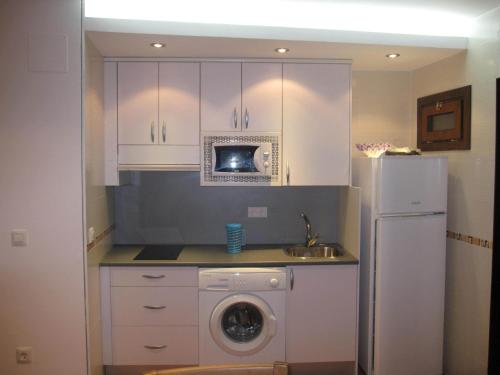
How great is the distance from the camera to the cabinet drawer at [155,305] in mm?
2789

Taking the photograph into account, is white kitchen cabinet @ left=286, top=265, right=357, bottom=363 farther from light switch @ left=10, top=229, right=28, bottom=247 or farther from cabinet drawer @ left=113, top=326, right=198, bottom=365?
light switch @ left=10, top=229, right=28, bottom=247

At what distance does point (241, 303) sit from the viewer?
112 inches

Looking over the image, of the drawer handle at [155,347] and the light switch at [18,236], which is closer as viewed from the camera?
the light switch at [18,236]

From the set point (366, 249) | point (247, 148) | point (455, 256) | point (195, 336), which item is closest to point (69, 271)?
point (195, 336)

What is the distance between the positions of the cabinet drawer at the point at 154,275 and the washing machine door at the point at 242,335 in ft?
0.89

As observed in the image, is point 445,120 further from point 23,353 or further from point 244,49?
point 23,353

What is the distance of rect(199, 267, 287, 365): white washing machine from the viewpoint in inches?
109

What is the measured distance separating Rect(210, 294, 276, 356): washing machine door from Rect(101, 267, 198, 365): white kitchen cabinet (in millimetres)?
159

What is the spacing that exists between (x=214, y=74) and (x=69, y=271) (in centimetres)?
166

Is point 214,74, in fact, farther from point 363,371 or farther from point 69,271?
point 363,371

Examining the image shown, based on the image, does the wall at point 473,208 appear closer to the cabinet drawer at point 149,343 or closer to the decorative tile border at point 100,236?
the cabinet drawer at point 149,343

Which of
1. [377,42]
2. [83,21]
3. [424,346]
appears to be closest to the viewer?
[83,21]

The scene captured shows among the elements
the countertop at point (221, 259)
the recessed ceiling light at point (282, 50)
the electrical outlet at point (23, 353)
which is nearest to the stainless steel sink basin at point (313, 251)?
the countertop at point (221, 259)

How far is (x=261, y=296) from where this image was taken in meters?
2.80
